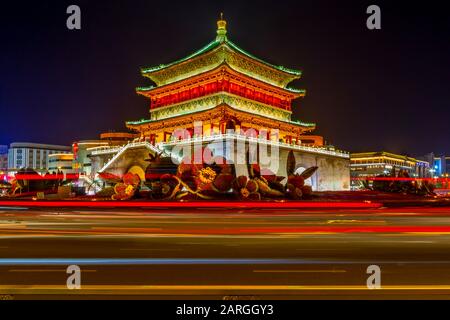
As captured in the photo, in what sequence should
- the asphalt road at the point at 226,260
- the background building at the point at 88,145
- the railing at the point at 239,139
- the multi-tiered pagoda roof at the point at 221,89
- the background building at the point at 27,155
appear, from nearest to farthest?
the asphalt road at the point at 226,260 < the railing at the point at 239,139 < the multi-tiered pagoda roof at the point at 221,89 < the background building at the point at 88,145 < the background building at the point at 27,155

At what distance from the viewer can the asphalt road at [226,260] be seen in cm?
538

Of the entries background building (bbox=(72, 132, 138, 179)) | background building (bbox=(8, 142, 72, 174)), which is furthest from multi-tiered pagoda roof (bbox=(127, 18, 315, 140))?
background building (bbox=(8, 142, 72, 174))

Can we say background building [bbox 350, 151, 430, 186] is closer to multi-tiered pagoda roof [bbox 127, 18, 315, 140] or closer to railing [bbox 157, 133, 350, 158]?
railing [bbox 157, 133, 350, 158]

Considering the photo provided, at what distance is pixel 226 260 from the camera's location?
7.15 m

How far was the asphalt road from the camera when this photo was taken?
212 inches

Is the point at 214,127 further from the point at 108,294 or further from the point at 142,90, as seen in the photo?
the point at 108,294

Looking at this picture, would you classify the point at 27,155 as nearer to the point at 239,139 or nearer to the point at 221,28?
the point at 221,28

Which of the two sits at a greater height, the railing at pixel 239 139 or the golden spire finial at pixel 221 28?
the golden spire finial at pixel 221 28

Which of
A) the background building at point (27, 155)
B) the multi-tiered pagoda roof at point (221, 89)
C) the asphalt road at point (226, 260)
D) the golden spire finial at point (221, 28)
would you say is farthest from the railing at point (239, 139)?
the background building at point (27, 155)

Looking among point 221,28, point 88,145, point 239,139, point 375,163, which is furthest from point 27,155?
point 375,163

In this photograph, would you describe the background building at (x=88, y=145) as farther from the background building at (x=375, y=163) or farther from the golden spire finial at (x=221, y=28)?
the background building at (x=375, y=163)

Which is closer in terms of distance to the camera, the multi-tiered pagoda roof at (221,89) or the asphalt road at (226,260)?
the asphalt road at (226,260)
